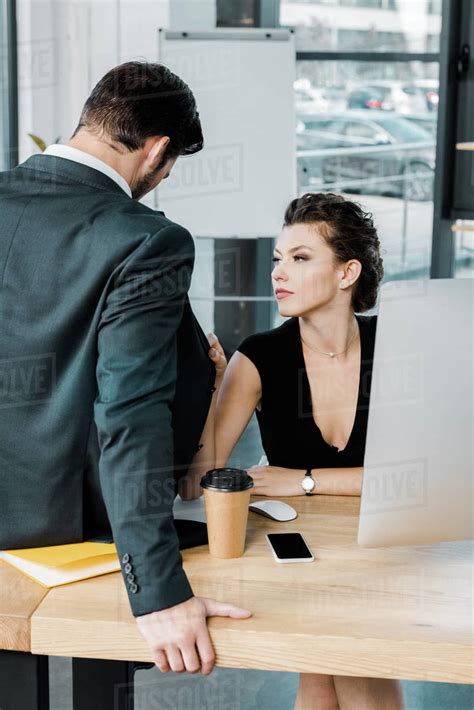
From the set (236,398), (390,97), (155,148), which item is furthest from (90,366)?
(390,97)

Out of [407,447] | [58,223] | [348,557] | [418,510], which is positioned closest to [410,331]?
[407,447]

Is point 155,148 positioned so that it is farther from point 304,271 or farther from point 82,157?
point 304,271

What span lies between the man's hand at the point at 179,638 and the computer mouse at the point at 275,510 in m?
0.38

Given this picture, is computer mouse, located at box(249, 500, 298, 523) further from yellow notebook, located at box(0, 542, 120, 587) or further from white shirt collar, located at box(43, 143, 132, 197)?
white shirt collar, located at box(43, 143, 132, 197)

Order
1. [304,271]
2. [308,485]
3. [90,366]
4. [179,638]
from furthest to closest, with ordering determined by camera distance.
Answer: [304,271], [308,485], [90,366], [179,638]

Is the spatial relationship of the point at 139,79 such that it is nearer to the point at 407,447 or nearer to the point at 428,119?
the point at 407,447

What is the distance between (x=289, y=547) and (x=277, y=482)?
0.28m

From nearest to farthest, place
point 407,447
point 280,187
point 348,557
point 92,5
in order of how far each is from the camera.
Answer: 1. point 407,447
2. point 348,557
3. point 280,187
4. point 92,5

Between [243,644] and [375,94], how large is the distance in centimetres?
494

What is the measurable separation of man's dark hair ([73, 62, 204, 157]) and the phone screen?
601mm

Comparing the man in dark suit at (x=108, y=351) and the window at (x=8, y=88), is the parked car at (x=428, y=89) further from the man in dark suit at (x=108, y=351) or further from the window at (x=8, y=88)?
the man in dark suit at (x=108, y=351)

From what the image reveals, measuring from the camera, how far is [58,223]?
1.27 meters

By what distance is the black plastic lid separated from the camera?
1.33 m

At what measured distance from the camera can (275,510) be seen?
155cm
